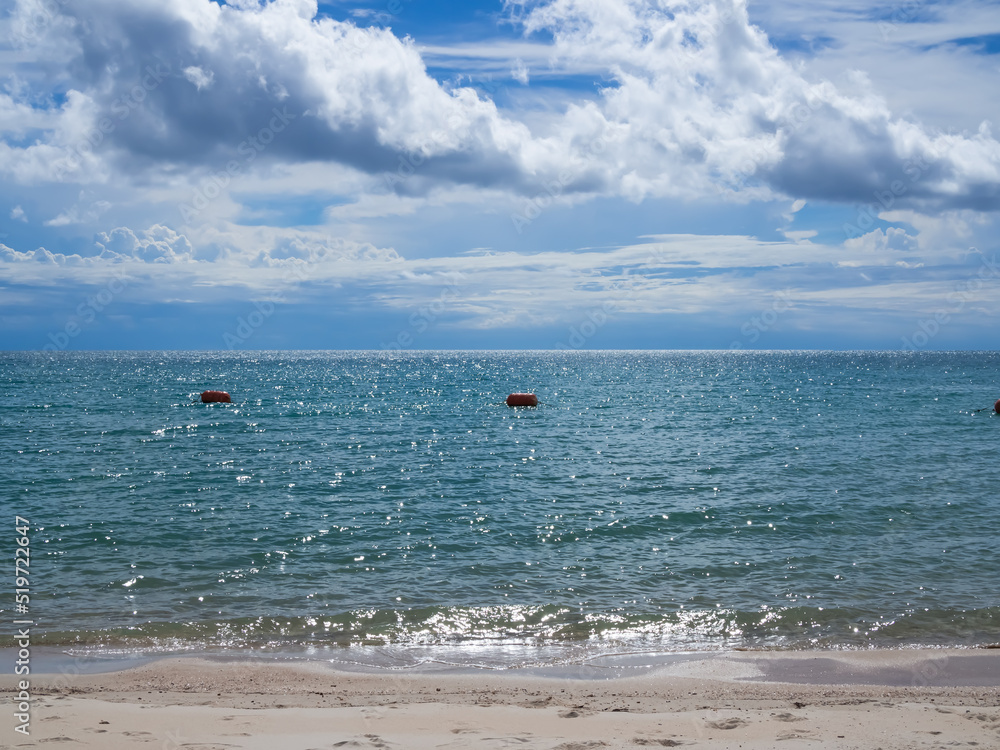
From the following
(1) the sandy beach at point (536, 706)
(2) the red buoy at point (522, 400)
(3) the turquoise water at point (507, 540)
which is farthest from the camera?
(2) the red buoy at point (522, 400)

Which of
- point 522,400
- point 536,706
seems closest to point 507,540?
point 536,706

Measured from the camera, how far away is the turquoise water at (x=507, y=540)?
12516mm

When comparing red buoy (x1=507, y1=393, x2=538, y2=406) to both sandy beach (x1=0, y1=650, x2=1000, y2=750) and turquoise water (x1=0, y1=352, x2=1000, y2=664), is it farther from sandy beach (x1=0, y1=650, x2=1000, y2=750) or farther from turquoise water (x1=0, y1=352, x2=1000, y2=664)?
sandy beach (x1=0, y1=650, x2=1000, y2=750)

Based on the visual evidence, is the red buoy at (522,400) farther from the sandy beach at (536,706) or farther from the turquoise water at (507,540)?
the sandy beach at (536,706)

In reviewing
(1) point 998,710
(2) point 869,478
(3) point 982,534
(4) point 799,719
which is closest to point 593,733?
(4) point 799,719

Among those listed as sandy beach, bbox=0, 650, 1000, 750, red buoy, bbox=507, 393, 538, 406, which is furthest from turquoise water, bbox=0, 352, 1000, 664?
red buoy, bbox=507, 393, 538, 406

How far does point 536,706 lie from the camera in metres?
8.99

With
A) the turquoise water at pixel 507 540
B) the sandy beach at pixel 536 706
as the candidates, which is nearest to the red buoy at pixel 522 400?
the turquoise water at pixel 507 540

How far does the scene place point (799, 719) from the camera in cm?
845

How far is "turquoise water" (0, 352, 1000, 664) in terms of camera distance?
12516 millimetres

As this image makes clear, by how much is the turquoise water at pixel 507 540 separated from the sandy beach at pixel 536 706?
3.82 feet

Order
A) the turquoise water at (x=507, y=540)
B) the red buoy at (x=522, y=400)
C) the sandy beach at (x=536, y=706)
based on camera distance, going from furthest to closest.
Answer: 1. the red buoy at (x=522, y=400)
2. the turquoise water at (x=507, y=540)
3. the sandy beach at (x=536, y=706)

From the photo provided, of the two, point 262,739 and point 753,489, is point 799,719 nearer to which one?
point 262,739

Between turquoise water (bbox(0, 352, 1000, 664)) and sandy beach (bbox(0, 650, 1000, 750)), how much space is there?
3.82 feet
